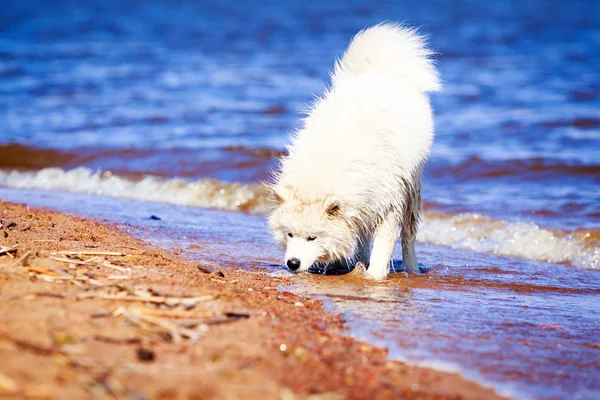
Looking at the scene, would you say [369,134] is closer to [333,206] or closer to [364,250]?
[333,206]

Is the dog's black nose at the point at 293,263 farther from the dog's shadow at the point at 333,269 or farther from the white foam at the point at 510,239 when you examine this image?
the white foam at the point at 510,239

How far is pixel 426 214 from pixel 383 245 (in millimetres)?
3290

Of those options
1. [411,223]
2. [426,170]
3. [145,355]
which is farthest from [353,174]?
[426,170]

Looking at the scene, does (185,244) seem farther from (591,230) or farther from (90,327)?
(591,230)

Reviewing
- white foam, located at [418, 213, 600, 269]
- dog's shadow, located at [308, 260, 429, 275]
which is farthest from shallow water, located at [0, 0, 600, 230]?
dog's shadow, located at [308, 260, 429, 275]

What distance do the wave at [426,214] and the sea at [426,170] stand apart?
27 mm

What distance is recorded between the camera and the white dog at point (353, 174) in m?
5.61

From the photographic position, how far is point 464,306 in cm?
509

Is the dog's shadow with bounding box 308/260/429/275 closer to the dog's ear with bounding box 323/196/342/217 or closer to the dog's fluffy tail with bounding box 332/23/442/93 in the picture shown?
the dog's ear with bounding box 323/196/342/217

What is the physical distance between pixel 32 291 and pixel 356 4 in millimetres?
47968

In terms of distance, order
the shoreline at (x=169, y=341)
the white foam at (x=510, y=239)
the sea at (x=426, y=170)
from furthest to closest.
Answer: the white foam at (x=510, y=239) < the sea at (x=426, y=170) < the shoreline at (x=169, y=341)

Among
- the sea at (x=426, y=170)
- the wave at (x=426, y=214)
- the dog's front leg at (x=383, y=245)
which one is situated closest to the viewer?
the sea at (x=426, y=170)

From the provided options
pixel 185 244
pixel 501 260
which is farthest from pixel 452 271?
pixel 185 244

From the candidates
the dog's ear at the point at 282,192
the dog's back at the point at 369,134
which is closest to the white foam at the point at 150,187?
the dog's back at the point at 369,134
